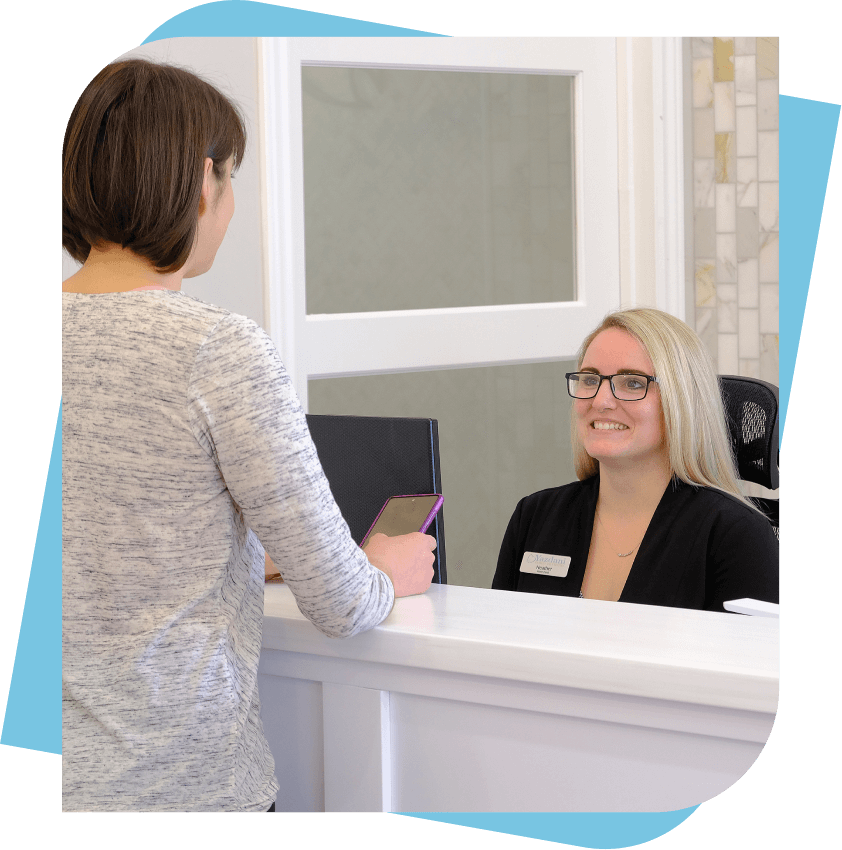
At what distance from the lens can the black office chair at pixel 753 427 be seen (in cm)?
156

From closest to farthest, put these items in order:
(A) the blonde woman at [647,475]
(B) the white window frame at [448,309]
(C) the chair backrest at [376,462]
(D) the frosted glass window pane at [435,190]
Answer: (C) the chair backrest at [376,462] < (A) the blonde woman at [647,475] < (B) the white window frame at [448,309] < (D) the frosted glass window pane at [435,190]

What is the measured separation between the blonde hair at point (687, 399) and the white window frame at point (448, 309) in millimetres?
312

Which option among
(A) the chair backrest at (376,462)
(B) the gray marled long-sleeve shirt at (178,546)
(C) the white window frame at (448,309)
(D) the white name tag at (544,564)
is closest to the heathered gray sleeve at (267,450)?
(B) the gray marled long-sleeve shirt at (178,546)

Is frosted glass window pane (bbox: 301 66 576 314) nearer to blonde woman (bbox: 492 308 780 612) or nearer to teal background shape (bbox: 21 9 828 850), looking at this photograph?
blonde woman (bbox: 492 308 780 612)

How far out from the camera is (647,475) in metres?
1.58

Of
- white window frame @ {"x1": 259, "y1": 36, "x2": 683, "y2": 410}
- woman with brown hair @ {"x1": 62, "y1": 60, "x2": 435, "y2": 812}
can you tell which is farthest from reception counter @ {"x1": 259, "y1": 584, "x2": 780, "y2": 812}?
white window frame @ {"x1": 259, "y1": 36, "x2": 683, "y2": 410}

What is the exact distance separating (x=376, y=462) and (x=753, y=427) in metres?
0.68

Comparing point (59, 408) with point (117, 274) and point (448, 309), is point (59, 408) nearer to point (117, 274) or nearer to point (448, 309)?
point (117, 274)

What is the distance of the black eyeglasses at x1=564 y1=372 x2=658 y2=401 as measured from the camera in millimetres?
1564

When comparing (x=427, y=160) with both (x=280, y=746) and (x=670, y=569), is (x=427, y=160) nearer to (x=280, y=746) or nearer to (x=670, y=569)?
(x=670, y=569)

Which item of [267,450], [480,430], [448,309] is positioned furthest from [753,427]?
[267,450]

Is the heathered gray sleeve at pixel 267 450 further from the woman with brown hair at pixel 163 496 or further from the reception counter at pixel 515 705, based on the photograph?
the reception counter at pixel 515 705

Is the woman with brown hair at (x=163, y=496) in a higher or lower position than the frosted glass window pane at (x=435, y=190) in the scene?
lower

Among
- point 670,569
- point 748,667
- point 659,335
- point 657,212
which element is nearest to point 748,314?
point 659,335
